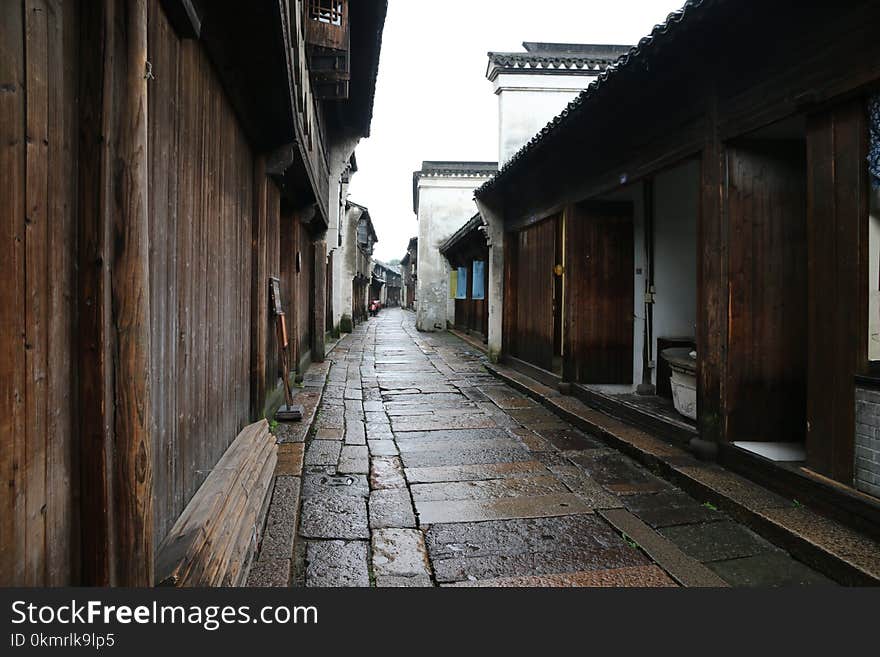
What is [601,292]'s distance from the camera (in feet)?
25.8

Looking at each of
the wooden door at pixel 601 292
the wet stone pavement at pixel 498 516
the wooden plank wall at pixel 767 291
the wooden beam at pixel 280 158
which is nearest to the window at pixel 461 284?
the wooden door at pixel 601 292

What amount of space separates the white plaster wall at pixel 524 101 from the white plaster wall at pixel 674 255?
22.0ft

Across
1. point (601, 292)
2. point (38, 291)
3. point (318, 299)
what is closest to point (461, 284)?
point (318, 299)

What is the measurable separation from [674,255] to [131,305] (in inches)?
276

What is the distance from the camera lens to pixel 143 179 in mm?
1724

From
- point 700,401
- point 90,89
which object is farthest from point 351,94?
point 90,89

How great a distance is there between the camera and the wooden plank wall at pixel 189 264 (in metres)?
2.44

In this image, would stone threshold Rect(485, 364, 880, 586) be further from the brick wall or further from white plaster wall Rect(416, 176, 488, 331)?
white plaster wall Rect(416, 176, 488, 331)

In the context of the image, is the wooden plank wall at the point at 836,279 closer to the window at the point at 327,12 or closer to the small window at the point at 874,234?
the small window at the point at 874,234

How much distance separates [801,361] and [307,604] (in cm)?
426

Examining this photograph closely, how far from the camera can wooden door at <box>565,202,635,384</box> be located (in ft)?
25.6

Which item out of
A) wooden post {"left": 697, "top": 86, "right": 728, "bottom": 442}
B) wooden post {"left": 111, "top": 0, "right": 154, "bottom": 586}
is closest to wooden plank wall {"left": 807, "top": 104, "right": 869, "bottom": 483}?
wooden post {"left": 697, "top": 86, "right": 728, "bottom": 442}

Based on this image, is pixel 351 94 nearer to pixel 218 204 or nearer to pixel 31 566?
pixel 218 204

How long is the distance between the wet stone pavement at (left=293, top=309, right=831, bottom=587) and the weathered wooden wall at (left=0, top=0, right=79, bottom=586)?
68.1 inches
